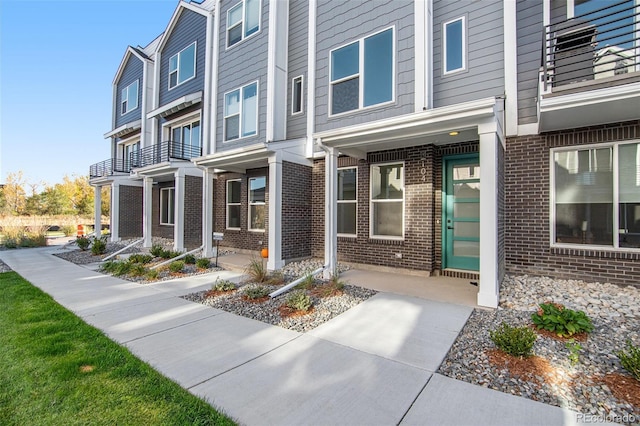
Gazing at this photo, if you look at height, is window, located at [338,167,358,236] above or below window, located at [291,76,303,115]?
below

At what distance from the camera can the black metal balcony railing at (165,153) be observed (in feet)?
42.3

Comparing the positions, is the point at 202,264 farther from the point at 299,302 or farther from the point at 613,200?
the point at 613,200

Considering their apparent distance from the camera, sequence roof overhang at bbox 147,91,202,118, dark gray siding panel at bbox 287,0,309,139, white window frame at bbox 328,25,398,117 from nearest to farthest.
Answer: white window frame at bbox 328,25,398,117 → dark gray siding panel at bbox 287,0,309,139 → roof overhang at bbox 147,91,202,118

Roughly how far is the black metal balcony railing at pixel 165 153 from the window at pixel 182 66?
2837 millimetres

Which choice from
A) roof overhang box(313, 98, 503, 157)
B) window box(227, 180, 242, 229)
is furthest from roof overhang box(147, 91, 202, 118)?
roof overhang box(313, 98, 503, 157)

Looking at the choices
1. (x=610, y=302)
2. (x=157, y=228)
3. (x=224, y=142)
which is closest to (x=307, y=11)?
(x=224, y=142)

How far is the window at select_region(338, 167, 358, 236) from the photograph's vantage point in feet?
26.6

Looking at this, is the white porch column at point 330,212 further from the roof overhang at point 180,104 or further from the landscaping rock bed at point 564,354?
the roof overhang at point 180,104

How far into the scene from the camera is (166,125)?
1405cm

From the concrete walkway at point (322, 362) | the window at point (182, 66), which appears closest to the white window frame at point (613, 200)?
the concrete walkway at point (322, 362)

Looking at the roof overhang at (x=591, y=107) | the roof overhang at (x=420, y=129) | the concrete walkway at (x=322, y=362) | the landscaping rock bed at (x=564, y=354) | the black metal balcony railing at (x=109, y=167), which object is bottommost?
the concrete walkway at (x=322, y=362)

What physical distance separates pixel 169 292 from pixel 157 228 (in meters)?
9.79

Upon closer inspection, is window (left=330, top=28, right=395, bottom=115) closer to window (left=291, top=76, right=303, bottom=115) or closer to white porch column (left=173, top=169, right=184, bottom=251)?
window (left=291, top=76, right=303, bottom=115)

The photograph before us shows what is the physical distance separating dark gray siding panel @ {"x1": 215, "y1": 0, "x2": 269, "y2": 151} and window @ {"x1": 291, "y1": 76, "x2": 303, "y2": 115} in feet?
2.87
